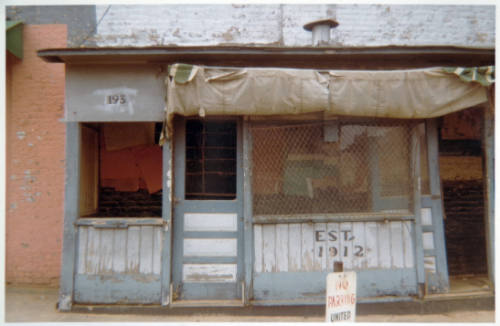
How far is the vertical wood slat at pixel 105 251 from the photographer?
5.01 metres

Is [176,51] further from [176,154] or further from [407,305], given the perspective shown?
[407,305]

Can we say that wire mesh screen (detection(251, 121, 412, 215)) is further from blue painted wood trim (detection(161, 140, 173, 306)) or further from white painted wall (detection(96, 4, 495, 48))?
white painted wall (detection(96, 4, 495, 48))

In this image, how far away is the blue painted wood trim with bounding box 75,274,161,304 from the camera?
498 cm

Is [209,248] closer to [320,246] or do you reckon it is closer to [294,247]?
[294,247]

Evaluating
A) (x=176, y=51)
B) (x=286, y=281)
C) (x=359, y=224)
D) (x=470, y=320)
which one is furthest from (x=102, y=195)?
Result: (x=470, y=320)

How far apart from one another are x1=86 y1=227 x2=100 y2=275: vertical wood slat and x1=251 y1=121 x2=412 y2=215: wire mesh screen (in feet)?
7.17

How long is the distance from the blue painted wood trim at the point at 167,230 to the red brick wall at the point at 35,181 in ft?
8.44

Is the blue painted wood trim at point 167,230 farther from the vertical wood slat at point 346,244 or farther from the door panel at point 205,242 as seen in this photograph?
the vertical wood slat at point 346,244

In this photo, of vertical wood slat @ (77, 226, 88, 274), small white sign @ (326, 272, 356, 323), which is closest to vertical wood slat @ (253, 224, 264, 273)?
small white sign @ (326, 272, 356, 323)

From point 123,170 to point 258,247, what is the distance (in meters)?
2.93

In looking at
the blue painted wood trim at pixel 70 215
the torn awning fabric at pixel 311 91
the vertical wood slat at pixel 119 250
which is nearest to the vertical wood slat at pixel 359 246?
the torn awning fabric at pixel 311 91

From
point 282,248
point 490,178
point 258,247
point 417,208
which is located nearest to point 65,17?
point 258,247

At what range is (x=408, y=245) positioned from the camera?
16.9 ft

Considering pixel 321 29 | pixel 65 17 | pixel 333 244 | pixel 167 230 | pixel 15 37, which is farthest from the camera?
pixel 65 17
